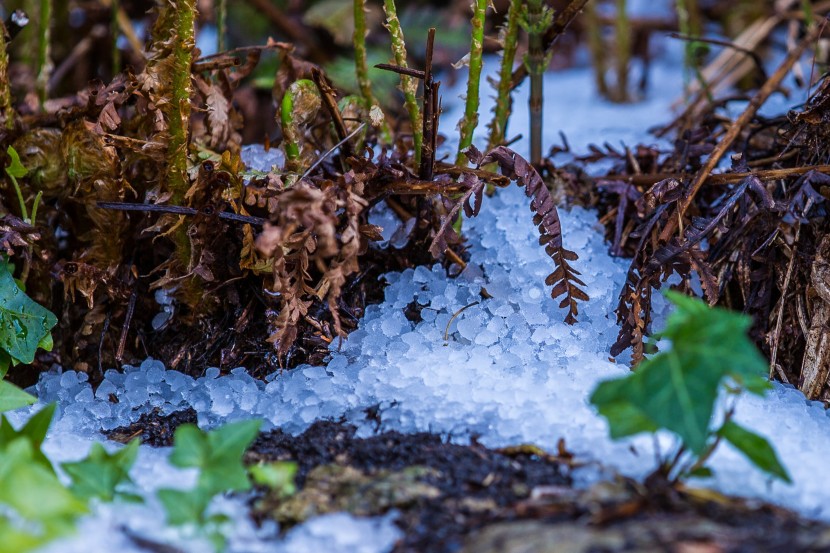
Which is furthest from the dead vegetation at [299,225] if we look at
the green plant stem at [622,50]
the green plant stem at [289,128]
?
the green plant stem at [622,50]

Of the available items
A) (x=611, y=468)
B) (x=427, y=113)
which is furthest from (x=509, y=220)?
(x=611, y=468)

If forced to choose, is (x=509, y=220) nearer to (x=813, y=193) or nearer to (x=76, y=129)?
(x=813, y=193)

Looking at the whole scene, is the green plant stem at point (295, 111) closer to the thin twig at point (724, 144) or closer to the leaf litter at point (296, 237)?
the leaf litter at point (296, 237)

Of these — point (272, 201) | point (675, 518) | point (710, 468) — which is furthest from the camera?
point (272, 201)

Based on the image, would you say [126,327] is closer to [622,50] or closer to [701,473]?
[701,473]

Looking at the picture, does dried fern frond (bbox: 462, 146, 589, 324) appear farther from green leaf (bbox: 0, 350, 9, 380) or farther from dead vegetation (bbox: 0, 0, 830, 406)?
green leaf (bbox: 0, 350, 9, 380)

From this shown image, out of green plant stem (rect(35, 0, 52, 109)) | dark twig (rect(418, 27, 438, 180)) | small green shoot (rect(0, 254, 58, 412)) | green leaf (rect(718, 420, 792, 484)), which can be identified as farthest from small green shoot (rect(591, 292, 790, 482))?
green plant stem (rect(35, 0, 52, 109))
